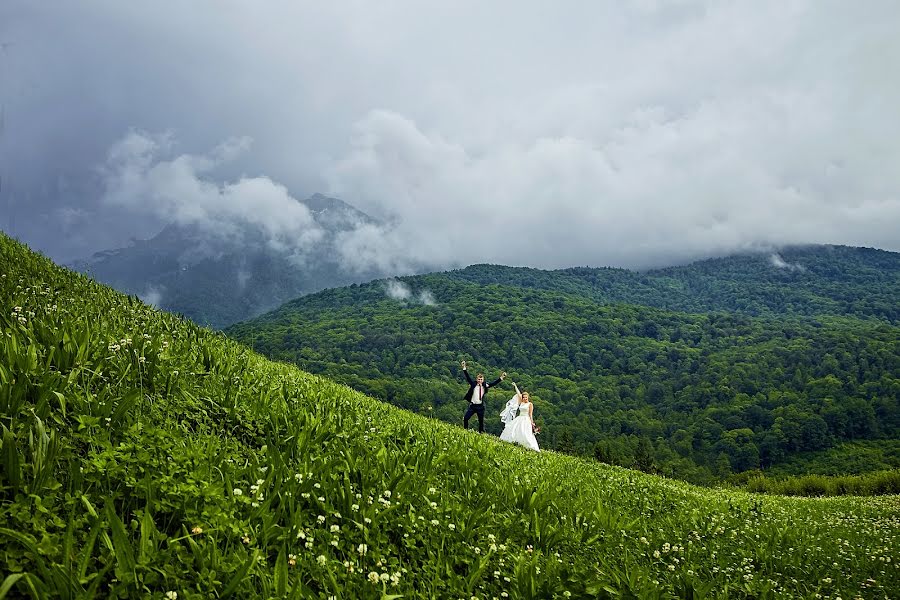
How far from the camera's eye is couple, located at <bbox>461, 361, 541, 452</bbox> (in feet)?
71.5

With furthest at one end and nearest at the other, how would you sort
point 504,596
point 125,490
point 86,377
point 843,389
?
point 843,389 → point 86,377 → point 504,596 → point 125,490

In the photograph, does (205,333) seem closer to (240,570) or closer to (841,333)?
(240,570)

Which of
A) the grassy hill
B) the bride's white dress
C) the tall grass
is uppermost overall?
the grassy hill

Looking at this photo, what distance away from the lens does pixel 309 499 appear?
4.60 meters

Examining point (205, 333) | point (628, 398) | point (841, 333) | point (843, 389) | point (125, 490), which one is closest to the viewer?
point (125, 490)

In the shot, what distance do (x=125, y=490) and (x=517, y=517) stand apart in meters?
4.02

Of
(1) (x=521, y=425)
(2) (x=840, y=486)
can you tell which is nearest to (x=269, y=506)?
(1) (x=521, y=425)

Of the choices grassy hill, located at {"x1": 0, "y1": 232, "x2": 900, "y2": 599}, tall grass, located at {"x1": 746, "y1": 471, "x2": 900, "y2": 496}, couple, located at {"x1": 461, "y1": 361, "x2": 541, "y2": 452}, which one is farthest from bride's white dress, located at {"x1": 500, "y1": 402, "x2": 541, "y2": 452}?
grassy hill, located at {"x1": 0, "y1": 232, "x2": 900, "y2": 599}

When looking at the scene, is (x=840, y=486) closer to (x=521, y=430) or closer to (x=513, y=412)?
(x=521, y=430)

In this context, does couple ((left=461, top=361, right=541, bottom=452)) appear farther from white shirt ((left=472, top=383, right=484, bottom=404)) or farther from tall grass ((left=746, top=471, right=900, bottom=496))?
tall grass ((left=746, top=471, right=900, bottom=496))

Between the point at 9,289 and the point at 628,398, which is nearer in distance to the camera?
the point at 9,289

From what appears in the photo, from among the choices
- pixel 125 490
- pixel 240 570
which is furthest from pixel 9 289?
pixel 240 570

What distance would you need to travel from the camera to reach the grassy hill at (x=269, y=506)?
3.30 meters

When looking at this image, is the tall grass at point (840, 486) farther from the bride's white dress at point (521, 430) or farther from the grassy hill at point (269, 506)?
the grassy hill at point (269, 506)
